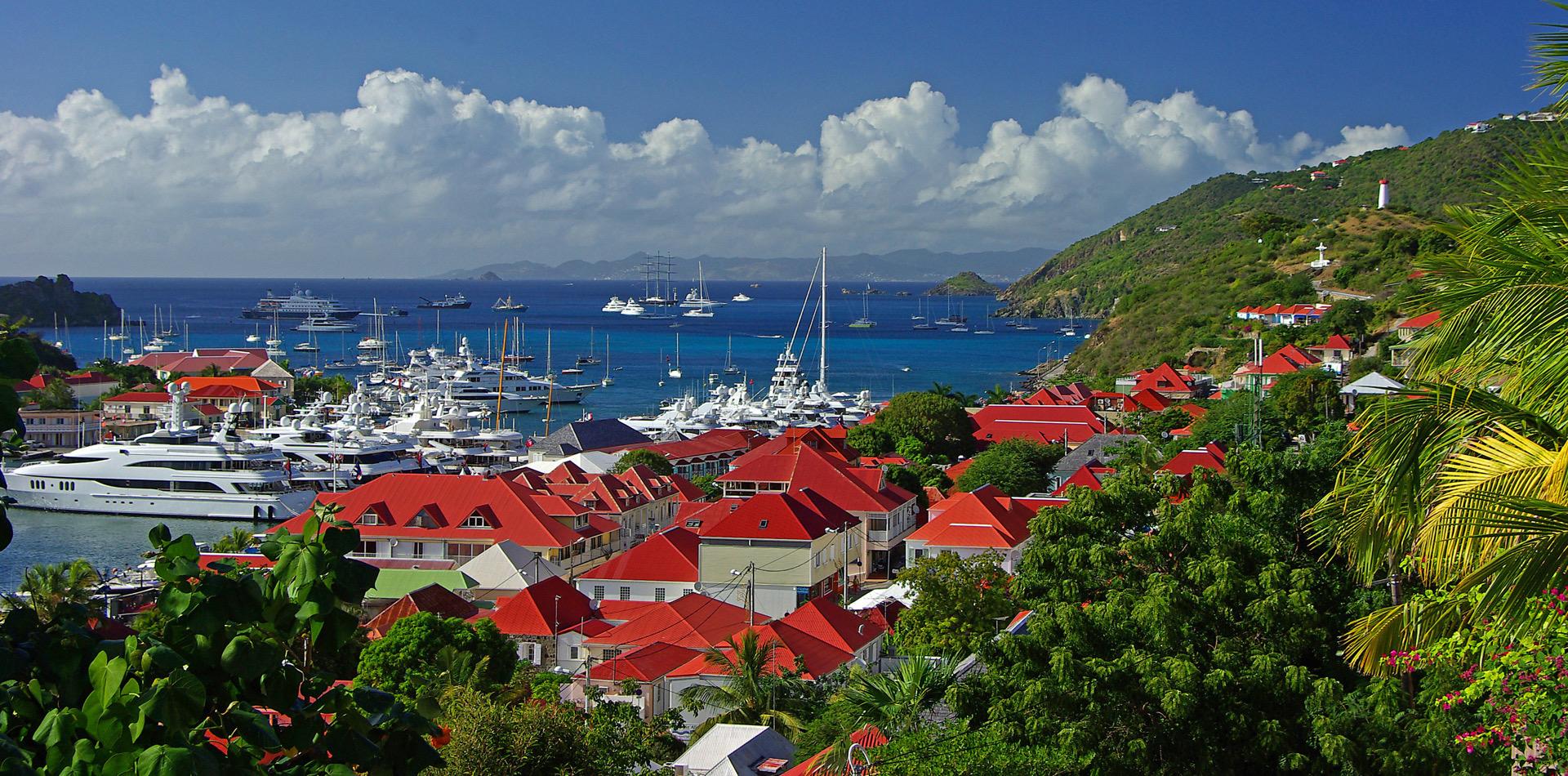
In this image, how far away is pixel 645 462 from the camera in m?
42.7

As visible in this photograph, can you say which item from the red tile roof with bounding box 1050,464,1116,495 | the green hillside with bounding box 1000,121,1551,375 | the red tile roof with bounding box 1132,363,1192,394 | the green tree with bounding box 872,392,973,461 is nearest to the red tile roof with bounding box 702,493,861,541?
the red tile roof with bounding box 1050,464,1116,495

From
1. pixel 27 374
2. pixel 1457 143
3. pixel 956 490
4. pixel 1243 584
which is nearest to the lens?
pixel 27 374

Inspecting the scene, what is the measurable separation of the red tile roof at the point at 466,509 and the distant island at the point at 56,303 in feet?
426

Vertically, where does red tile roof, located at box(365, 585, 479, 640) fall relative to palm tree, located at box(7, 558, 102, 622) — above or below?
below

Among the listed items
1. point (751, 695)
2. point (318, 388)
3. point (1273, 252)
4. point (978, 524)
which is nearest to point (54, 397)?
point (318, 388)

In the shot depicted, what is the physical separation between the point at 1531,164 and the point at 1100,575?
7.85 m

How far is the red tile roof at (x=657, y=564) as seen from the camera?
2628cm

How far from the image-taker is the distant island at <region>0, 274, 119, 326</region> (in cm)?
14688

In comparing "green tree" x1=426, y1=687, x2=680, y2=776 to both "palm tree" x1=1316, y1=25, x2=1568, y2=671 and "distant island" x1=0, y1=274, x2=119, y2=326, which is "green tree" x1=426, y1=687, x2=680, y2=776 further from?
"distant island" x1=0, y1=274, x2=119, y2=326

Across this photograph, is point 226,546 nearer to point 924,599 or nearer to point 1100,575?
point 924,599

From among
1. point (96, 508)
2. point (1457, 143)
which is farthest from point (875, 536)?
point (1457, 143)

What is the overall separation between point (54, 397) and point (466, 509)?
122ft

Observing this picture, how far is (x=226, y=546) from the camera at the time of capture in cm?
2850

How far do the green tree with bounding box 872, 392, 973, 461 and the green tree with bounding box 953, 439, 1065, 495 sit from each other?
215 inches
